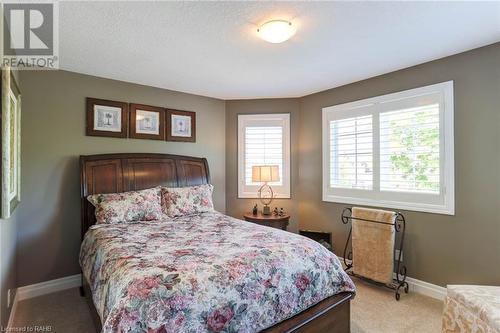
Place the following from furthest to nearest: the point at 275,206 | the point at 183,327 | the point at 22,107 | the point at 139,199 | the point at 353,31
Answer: the point at 275,206 → the point at 139,199 → the point at 22,107 → the point at 353,31 → the point at 183,327

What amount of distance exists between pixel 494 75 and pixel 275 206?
3065mm

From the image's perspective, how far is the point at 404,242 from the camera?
3.25m

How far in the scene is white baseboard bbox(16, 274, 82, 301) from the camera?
290 centimetres

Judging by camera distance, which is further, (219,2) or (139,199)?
(139,199)

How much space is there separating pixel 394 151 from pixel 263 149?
1922 mm

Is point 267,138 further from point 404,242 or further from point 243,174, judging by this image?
point 404,242

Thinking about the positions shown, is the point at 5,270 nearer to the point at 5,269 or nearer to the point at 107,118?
the point at 5,269

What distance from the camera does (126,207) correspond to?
3.01 metres

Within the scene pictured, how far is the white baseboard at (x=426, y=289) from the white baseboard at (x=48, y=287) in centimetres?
383

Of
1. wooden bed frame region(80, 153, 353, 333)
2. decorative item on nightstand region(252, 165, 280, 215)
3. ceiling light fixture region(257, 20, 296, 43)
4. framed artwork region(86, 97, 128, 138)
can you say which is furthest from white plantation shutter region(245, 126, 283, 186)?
ceiling light fixture region(257, 20, 296, 43)

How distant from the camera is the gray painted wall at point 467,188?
2.59m

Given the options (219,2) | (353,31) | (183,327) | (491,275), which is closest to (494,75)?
(353,31)

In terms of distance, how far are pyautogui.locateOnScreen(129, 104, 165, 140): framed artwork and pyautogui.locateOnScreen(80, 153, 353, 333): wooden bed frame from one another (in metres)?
0.29

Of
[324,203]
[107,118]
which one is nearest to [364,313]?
[324,203]
